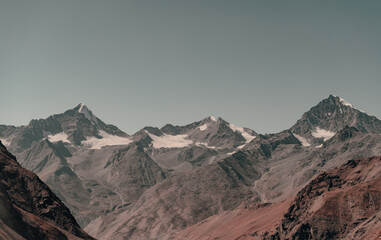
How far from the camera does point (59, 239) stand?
197625 millimetres

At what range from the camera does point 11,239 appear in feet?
544

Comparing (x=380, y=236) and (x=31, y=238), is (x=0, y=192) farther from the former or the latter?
(x=380, y=236)

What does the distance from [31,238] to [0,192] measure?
27.7 metres

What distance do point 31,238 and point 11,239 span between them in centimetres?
1803

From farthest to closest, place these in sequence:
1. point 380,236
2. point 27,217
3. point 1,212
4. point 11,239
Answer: point 27,217 → point 1,212 → point 11,239 → point 380,236

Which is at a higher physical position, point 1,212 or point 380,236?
point 1,212

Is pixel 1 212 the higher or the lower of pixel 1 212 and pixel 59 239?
the higher

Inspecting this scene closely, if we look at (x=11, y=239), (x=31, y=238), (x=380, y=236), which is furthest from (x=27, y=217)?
(x=380, y=236)

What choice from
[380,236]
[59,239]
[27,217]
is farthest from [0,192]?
[380,236]

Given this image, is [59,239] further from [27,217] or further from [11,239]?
[11,239]

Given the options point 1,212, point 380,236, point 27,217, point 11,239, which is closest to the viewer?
point 380,236

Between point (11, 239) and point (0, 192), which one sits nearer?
point (11, 239)

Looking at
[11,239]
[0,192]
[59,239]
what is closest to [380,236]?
[11,239]

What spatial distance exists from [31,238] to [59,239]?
16466 mm
